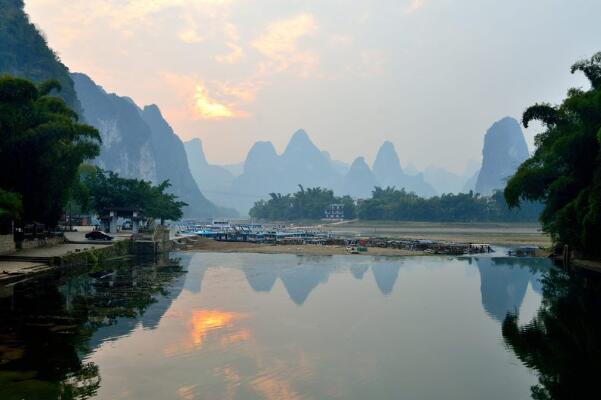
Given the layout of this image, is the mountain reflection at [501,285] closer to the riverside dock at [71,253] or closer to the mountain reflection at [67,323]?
the mountain reflection at [67,323]

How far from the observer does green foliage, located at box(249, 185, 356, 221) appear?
18038cm

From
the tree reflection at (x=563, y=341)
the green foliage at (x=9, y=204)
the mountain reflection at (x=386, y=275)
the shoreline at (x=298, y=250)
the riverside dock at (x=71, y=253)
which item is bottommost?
the tree reflection at (x=563, y=341)

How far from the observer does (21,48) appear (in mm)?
108688

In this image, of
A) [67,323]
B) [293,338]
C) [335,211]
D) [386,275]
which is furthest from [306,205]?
[293,338]

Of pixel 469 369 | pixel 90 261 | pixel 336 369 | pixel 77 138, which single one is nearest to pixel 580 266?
pixel 469 369

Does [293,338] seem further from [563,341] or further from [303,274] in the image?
[303,274]

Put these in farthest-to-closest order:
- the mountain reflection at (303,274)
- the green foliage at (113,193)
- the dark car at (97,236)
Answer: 1. the green foliage at (113,193)
2. the dark car at (97,236)
3. the mountain reflection at (303,274)

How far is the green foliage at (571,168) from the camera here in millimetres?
35375

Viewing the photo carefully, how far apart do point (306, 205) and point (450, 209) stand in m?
54.2

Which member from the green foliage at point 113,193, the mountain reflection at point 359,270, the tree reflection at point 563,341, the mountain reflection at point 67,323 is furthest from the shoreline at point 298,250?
the tree reflection at point 563,341

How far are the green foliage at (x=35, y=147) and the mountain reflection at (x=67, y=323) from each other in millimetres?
8070

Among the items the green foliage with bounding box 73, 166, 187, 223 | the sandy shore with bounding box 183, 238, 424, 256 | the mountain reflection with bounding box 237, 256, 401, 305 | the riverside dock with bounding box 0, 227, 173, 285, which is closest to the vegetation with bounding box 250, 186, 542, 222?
the sandy shore with bounding box 183, 238, 424, 256

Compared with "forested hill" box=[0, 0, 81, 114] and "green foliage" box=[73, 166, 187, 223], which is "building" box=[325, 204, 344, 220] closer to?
"forested hill" box=[0, 0, 81, 114]

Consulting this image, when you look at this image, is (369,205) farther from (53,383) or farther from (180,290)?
(53,383)
